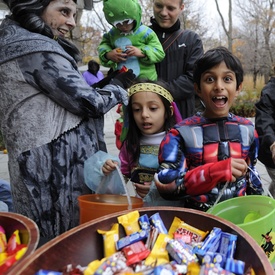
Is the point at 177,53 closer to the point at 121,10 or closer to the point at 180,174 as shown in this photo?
the point at 121,10

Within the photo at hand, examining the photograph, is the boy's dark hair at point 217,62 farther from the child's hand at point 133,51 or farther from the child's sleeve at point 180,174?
the child's hand at point 133,51

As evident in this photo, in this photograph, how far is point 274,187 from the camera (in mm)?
2889

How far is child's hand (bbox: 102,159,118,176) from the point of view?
143 centimetres

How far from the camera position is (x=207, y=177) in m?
1.14

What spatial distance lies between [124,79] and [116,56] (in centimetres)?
63

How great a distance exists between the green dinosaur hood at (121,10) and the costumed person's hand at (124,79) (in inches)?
26.6

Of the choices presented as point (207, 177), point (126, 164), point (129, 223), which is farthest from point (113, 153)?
point (129, 223)

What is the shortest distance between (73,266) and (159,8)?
7.25 feet

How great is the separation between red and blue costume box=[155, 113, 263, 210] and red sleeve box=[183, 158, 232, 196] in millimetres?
66

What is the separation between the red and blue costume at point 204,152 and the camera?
1.36 metres

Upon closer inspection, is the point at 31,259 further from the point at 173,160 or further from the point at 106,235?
the point at 173,160

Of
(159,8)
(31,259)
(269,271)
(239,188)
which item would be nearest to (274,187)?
(239,188)

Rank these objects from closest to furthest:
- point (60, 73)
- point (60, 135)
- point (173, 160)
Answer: point (173, 160)
point (60, 73)
point (60, 135)

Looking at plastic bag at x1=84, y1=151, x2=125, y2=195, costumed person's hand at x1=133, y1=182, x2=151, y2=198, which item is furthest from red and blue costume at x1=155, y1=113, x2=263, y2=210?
costumed person's hand at x1=133, y1=182, x2=151, y2=198
